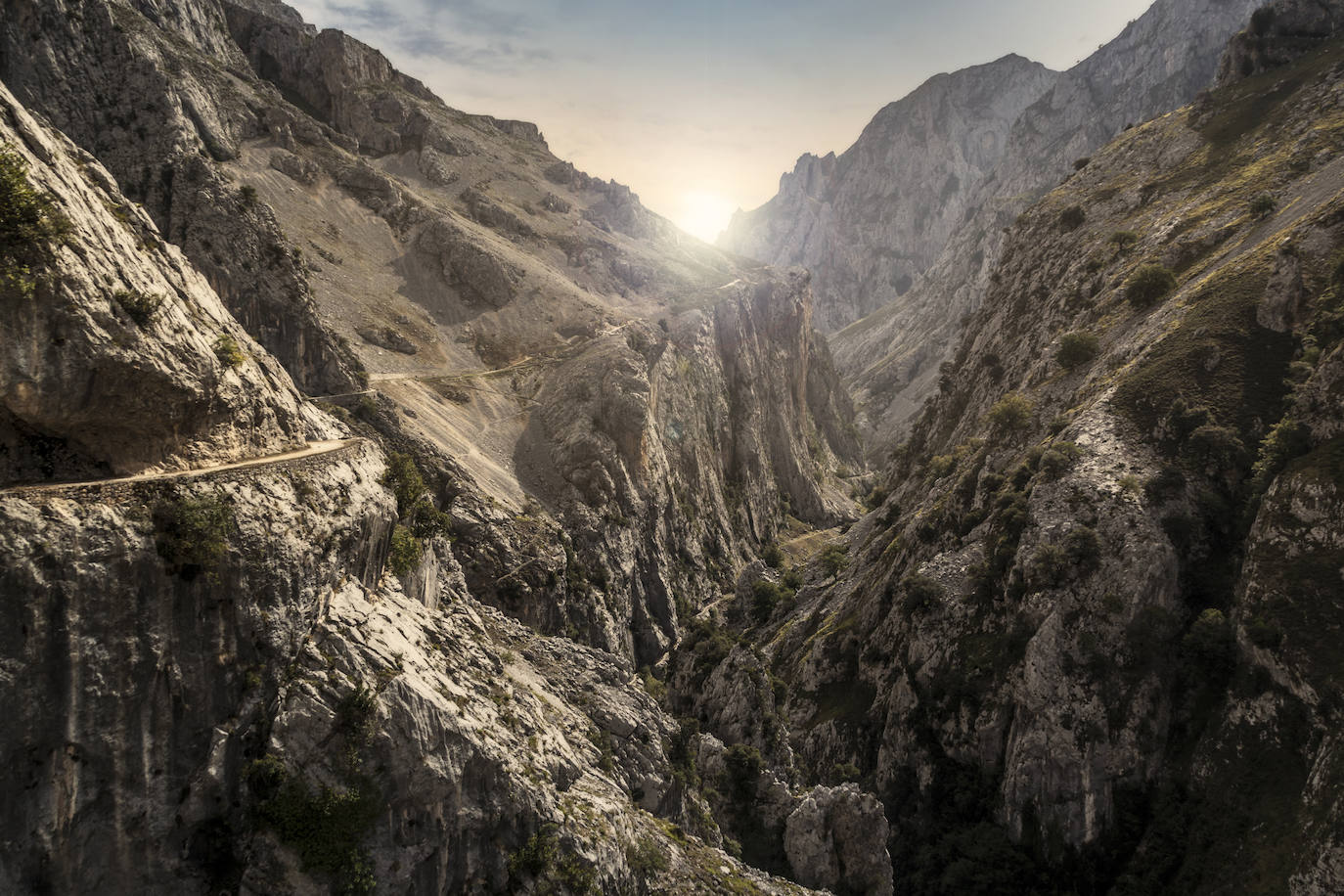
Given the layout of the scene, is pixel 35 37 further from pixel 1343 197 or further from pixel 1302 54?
pixel 1302 54

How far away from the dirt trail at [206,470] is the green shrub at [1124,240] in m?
80.2

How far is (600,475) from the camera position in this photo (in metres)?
73.4

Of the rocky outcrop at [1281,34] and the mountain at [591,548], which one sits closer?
the mountain at [591,548]

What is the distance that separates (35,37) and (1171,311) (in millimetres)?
106108

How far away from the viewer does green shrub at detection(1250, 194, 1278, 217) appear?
194 feet

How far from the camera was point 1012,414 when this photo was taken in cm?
6156

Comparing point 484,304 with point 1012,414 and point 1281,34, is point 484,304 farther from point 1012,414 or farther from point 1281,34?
point 1281,34

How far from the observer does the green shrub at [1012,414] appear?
198 ft

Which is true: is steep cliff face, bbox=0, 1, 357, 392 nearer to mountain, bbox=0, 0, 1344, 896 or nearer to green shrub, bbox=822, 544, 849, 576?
mountain, bbox=0, 0, 1344, 896

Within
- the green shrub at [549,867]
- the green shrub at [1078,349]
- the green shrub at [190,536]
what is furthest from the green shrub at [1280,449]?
the green shrub at [190,536]

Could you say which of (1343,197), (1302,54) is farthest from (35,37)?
(1302,54)

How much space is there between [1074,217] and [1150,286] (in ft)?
100

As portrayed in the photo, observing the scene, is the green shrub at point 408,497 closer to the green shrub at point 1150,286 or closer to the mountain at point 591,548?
the mountain at point 591,548

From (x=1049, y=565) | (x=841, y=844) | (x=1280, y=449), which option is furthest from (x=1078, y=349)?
(x=841, y=844)
